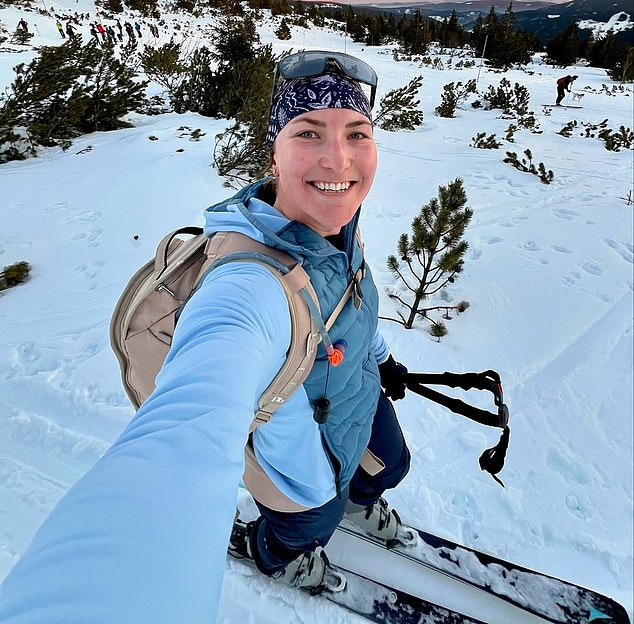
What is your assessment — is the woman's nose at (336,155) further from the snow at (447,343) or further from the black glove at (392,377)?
the snow at (447,343)

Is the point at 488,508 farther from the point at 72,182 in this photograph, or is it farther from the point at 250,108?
the point at 72,182

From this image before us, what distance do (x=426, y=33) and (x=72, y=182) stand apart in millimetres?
22398

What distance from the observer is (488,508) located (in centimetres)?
214

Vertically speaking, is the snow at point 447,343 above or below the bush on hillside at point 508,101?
below

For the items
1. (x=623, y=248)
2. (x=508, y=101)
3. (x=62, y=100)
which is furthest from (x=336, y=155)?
(x=508, y=101)

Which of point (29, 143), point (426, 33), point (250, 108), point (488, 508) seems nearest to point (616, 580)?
point (488, 508)

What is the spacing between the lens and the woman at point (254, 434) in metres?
0.37

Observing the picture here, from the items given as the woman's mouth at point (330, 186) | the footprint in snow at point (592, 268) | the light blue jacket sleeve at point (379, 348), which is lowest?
the footprint in snow at point (592, 268)

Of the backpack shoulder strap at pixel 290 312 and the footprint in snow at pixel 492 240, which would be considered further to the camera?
the footprint in snow at pixel 492 240

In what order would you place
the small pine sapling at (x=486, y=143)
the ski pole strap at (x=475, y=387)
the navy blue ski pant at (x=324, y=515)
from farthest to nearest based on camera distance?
the small pine sapling at (x=486, y=143) < the ski pole strap at (x=475, y=387) < the navy blue ski pant at (x=324, y=515)

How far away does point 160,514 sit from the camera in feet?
1.39

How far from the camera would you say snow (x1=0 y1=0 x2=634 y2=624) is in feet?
6.59

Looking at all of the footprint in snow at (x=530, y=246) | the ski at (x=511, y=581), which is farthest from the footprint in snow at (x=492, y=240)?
the ski at (x=511, y=581)

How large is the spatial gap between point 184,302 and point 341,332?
426 mm
